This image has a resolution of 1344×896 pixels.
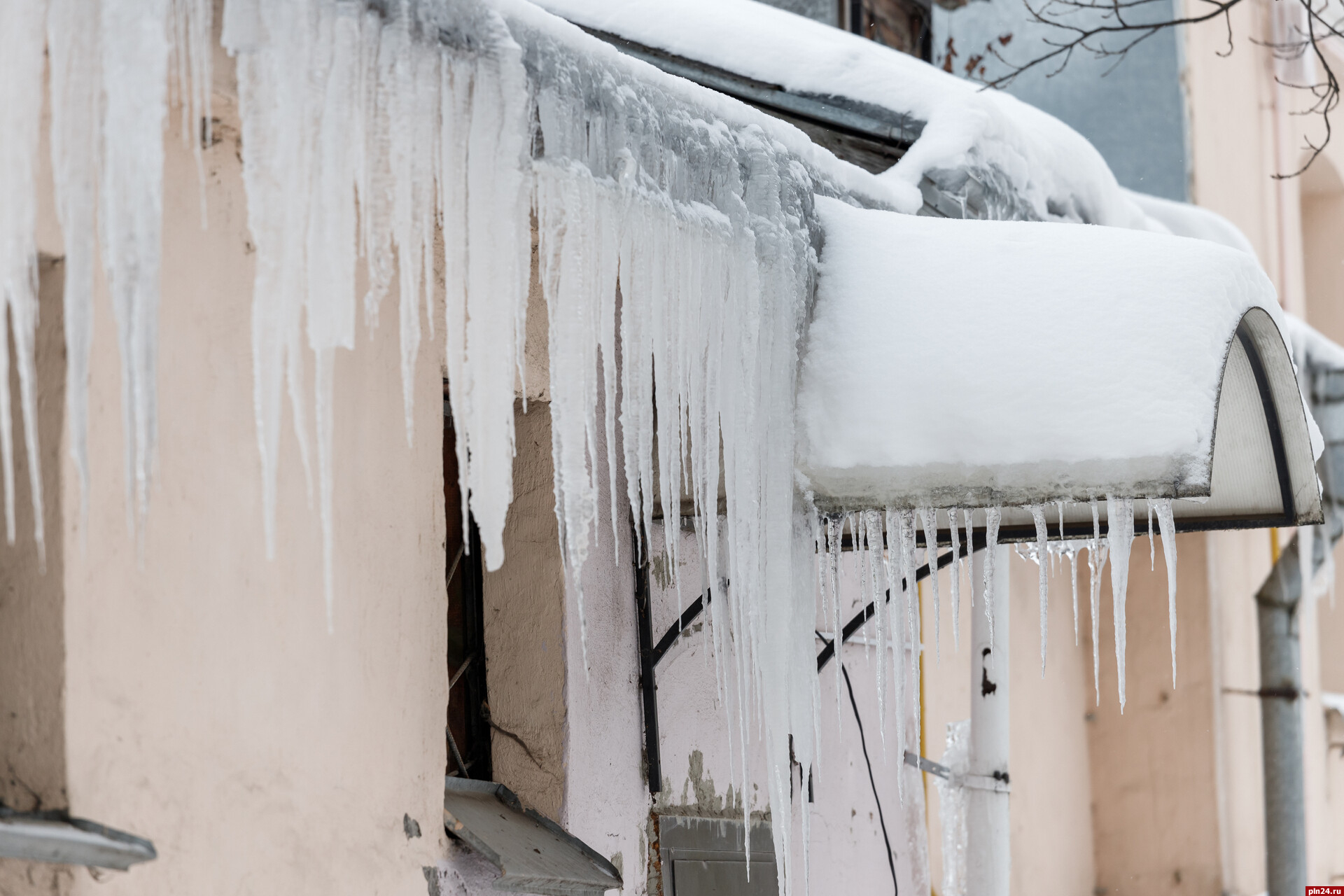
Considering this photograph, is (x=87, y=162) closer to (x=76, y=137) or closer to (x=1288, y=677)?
(x=76, y=137)

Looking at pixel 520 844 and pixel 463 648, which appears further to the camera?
pixel 463 648

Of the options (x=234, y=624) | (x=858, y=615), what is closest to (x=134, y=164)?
(x=234, y=624)

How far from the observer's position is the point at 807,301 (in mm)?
3061

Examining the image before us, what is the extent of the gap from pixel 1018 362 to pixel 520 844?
1483 millimetres

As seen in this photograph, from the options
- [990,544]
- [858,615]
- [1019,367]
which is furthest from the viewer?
[858,615]

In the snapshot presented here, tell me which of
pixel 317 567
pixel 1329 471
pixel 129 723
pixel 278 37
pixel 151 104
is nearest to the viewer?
pixel 151 104

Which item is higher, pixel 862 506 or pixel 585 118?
pixel 585 118

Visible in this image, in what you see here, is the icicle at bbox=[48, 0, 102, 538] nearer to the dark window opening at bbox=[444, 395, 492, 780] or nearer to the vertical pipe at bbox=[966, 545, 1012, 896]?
the dark window opening at bbox=[444, 395, 492, 780]

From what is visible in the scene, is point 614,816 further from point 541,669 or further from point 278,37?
point 278,37

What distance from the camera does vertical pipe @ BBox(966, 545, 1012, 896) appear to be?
475 cm

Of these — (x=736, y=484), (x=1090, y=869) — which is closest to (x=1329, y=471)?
(x=1090, y=869)

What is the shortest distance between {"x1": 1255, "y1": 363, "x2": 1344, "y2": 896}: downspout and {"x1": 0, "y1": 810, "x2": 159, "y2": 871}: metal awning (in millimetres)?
7069

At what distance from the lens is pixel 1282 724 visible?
8.07 metres

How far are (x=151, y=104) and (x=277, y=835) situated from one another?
1296 mm
